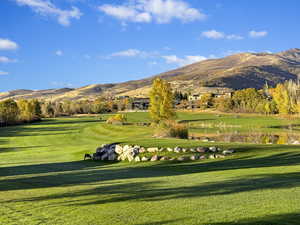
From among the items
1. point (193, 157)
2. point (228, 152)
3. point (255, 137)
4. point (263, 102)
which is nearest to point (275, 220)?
point (193, 157)

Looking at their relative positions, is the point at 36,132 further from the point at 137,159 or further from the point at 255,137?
the point at 137,159

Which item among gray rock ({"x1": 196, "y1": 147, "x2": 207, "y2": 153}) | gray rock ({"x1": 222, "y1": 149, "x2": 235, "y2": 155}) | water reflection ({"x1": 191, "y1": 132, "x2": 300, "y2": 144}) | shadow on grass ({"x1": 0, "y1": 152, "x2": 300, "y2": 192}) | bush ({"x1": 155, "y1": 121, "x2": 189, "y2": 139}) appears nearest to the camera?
shadow on grass ({"x1": 0, "y1": 152, "x2": 300, "y2": 192})

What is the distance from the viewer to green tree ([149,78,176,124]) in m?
54.4

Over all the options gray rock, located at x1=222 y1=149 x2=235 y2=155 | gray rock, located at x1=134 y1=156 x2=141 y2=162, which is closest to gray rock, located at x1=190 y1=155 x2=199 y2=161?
gray rock, located at x1=222 y1=149 x2=235 y2=155

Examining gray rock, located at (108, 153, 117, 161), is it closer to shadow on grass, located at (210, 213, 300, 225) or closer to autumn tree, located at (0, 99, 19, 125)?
shadow on grass, located at (210, 213, 300, 225)

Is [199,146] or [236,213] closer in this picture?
[236,213]

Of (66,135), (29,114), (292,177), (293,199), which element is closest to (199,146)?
(292,177)

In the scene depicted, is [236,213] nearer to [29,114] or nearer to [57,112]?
[29,114]

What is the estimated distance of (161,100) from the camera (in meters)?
55.1

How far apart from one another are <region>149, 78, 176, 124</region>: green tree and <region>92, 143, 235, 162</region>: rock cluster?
87.7ft

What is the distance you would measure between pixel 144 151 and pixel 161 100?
1186 inches

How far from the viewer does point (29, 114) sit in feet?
374

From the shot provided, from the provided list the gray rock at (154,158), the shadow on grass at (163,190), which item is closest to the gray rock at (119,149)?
the gray rock at (154,158)

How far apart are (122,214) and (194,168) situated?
1064cm
